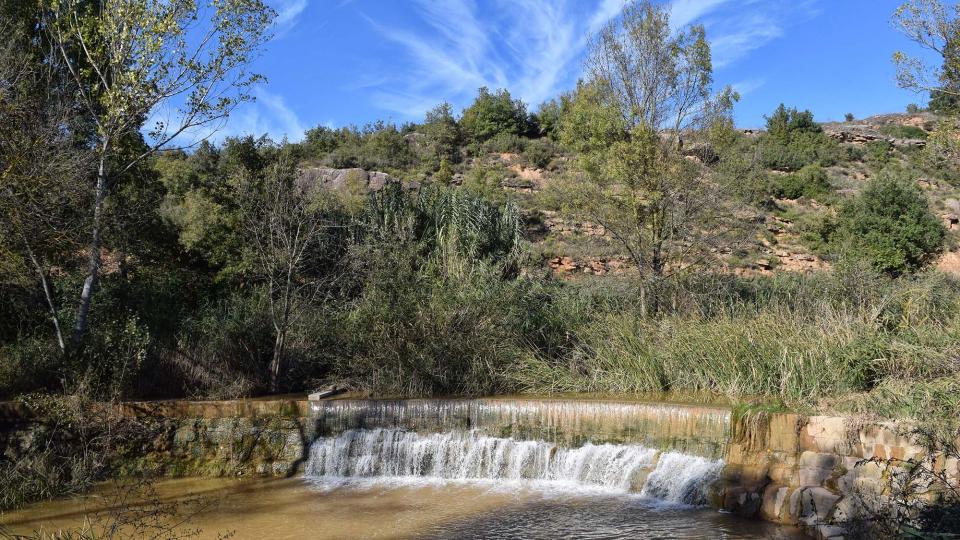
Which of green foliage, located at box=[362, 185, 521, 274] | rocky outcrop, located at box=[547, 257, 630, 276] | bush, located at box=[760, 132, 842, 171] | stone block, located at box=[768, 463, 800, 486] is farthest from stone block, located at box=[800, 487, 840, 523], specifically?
bush, located at box=[760, 132, 842, 171]

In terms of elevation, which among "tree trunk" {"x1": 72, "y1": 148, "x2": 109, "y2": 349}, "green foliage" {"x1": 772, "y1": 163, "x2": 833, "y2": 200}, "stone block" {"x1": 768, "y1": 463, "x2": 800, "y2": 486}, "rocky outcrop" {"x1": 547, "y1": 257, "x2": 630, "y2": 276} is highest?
"green foliage" {"x1": 772, "y1": 163, "x2": 833, "y2": 200}

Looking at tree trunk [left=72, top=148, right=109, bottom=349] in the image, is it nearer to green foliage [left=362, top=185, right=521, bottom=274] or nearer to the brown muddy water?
the brown muddy water

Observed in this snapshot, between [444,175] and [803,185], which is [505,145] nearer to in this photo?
[444,175]

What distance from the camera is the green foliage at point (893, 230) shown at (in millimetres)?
23328

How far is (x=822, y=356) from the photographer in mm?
8031

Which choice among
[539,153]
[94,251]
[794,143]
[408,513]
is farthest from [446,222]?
[794,143]

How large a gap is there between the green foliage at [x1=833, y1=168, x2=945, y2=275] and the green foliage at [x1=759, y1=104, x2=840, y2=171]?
23.6 ft

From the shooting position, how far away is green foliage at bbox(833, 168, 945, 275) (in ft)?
76.5

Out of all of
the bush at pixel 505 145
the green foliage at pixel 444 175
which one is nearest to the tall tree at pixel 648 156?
the green foliage at pixel 444 175

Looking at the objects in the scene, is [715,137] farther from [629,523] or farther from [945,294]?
[629,523]

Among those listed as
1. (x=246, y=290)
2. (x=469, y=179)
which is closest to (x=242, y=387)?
(x=246, y=290)

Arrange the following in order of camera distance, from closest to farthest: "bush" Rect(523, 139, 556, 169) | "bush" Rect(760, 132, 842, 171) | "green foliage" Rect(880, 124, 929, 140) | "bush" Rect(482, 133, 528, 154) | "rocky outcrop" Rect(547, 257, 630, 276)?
"rocky outcrop" Rect(547, 257, 630, 276) → "bush" Rect(523, 139, 556, 169) → "bush" Rect(760, 132, 842, 171) → "bush" Rect(482, 133, 528, 154) → "green foliage" Rect(880, 124, 929, 140)

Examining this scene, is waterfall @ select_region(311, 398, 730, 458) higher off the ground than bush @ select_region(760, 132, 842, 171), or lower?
lower

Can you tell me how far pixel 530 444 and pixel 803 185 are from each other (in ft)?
88.8
